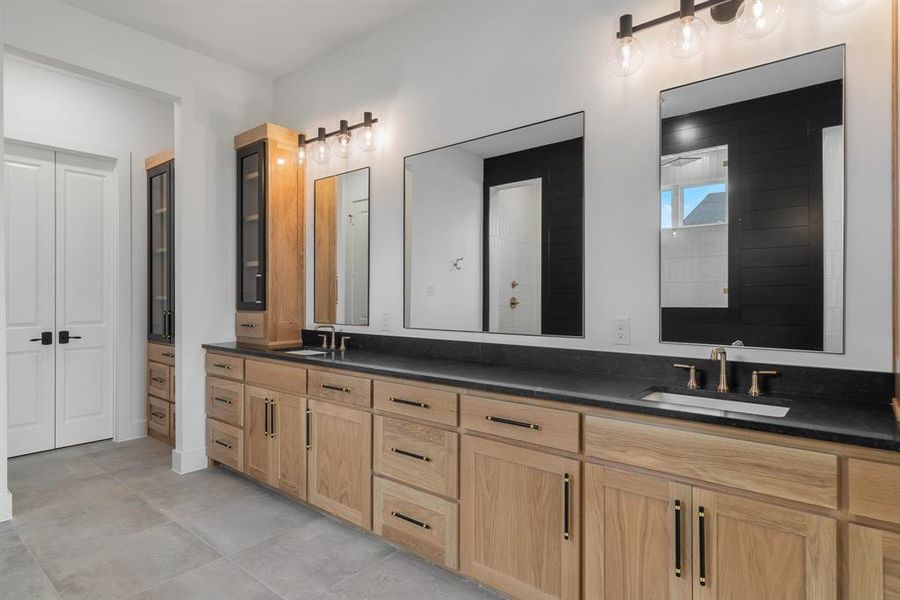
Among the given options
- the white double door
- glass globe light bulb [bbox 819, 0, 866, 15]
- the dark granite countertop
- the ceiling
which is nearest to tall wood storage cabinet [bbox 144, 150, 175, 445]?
the white double door

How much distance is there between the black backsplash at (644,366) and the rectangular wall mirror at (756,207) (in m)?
0.10

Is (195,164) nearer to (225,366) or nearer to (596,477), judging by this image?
(225,366)

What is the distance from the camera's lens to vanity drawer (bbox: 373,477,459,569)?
206 centimetres

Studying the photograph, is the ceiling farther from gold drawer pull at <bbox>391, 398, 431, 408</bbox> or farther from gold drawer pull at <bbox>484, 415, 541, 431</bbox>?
gold drawer pull at <bbox>484, 415, 541, 431</bbox>

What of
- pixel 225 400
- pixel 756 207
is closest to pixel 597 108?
pixel 756 207

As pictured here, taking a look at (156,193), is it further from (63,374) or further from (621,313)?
(621,313)

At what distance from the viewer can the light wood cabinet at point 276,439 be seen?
274 centimetres

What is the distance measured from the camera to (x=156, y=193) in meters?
4.14

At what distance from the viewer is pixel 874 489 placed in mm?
1202

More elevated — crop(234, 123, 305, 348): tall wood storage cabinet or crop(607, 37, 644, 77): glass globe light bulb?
crop(607, 37, 644, 77): glass globe light bulb

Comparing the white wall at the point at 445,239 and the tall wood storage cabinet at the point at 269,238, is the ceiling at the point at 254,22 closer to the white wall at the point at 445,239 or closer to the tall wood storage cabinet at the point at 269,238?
the tall wood storage cabinet at the point at 269,238

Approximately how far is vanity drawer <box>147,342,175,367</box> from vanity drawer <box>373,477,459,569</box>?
8.11 feet

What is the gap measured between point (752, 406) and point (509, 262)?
1235 millimetres

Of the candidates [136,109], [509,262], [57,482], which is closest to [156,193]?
[136,109]
